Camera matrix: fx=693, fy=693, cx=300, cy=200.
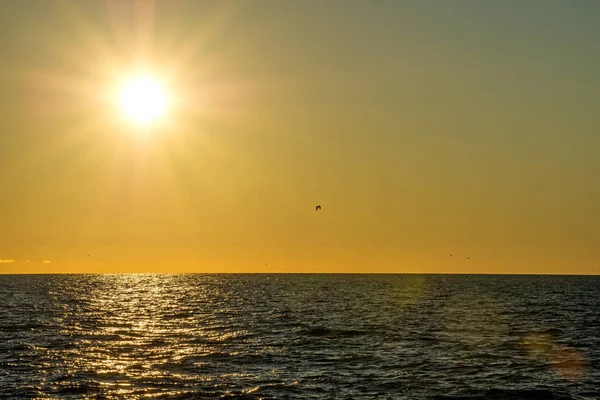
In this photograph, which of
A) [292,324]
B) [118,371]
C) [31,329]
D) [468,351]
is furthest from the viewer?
[292,324]

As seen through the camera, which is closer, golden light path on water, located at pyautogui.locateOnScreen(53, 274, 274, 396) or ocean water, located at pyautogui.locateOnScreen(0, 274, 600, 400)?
ocean water, located at pyautogui.locateOnScreen(0, 274, 600, 400)

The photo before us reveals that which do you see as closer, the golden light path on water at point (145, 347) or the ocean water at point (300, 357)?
the ocean water at point (300, 357)

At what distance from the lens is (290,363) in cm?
4278

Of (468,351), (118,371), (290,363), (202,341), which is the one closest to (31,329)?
(202,341)

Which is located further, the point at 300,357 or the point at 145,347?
the point at 145,347

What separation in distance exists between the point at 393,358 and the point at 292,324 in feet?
76.8

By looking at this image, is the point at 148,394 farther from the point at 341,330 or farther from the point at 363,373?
the point at 341,330

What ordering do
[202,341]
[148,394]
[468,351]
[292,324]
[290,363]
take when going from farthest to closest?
1. [292,324]
2. [202,341]
3. [468,351]
4. [290,363]
5. [148,394]

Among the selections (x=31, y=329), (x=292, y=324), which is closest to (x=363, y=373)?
(x=292, y=324)

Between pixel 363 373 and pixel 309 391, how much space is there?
614 centimetres

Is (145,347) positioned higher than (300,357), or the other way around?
(145,347)

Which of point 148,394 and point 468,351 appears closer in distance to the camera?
point 148,394

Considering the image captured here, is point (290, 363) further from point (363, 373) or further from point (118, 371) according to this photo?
point (118, 371)

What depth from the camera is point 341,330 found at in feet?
202
